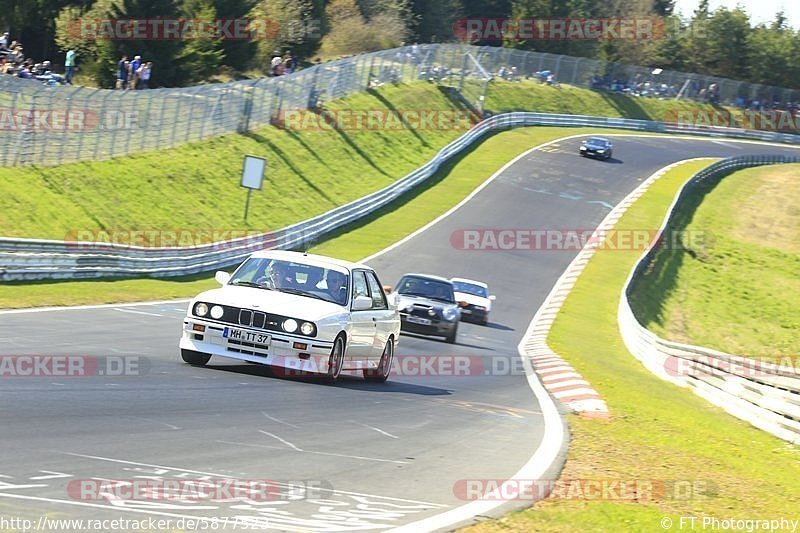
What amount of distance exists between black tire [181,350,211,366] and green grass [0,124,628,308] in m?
7.23

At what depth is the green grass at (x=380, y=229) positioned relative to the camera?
75.3 feet

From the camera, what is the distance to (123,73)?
4181 cm

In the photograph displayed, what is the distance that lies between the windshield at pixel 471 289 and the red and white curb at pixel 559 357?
5.09ft

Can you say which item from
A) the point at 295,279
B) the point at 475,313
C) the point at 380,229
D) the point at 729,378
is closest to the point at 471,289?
the point at 475,313

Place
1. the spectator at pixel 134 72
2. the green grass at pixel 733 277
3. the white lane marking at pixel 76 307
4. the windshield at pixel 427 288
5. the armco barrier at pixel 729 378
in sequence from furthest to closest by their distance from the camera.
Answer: the spectator at pixel 134 72 < the green grass at pixel 733 277 < the windshield at pixel 427 288 < the white lane marking at pixel 76 307 < the armco barrier at pixel 729 378

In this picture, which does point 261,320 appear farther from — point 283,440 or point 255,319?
point 283,440

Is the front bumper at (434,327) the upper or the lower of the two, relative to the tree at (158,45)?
lower

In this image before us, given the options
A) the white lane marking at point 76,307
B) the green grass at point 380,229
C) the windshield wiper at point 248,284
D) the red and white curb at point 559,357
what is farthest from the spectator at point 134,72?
the windshield wiper at point 248,284

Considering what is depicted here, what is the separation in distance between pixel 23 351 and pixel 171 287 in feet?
50.2

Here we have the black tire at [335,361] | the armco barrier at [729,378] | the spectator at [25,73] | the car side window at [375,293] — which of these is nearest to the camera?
the black tire at [335,361]

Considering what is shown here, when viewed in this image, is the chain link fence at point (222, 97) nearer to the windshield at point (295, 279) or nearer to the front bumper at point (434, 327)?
the front bumper at point (434, 327)

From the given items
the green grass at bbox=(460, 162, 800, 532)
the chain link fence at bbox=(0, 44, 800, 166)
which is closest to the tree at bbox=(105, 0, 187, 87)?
the chain link fence at bbox=(0, 44, 800, 166)

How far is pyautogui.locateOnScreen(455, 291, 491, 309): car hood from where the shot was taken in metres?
30.4

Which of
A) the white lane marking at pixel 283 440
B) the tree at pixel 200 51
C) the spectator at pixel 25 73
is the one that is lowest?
the white lane marking at pixel 283 440
